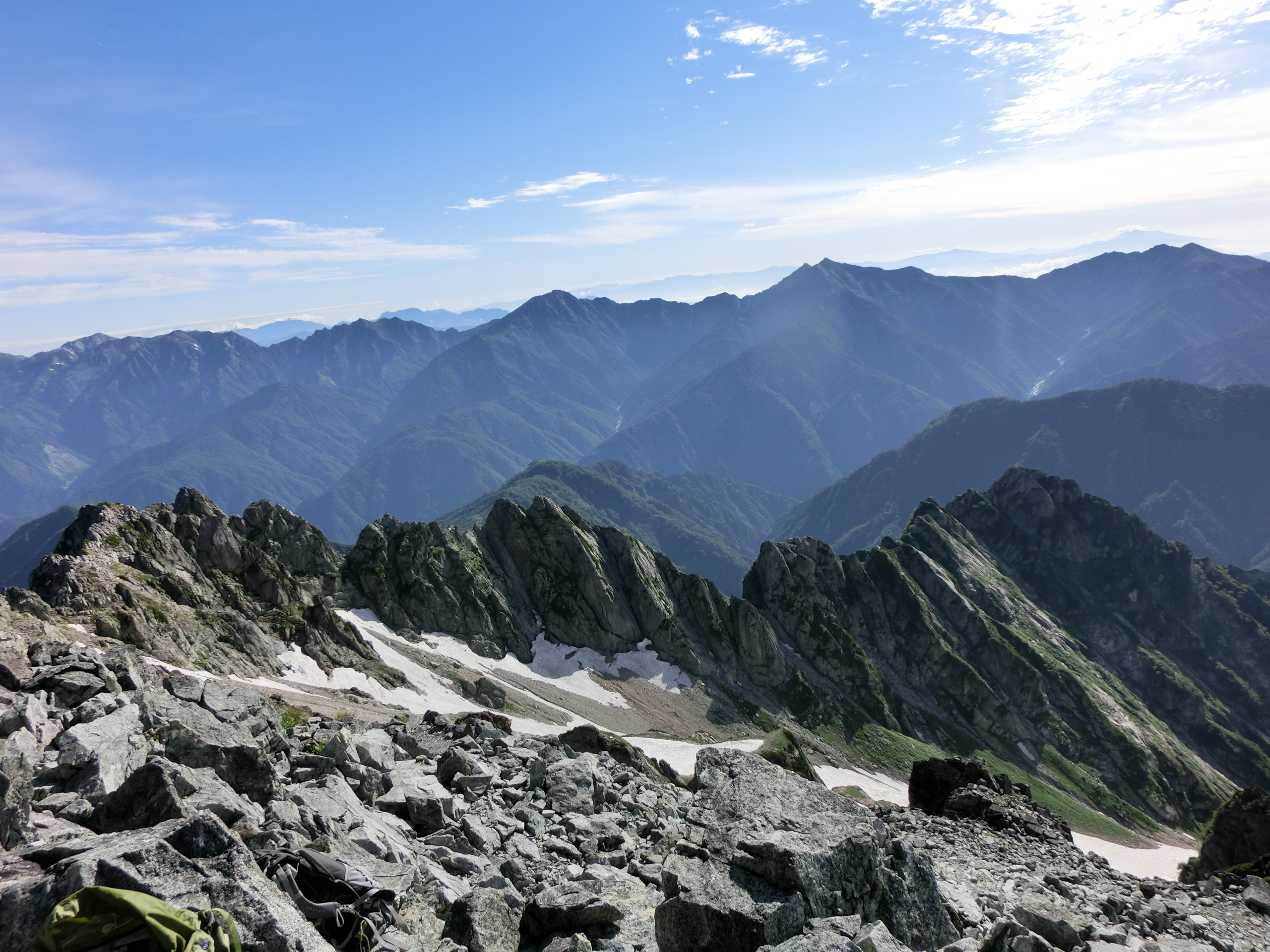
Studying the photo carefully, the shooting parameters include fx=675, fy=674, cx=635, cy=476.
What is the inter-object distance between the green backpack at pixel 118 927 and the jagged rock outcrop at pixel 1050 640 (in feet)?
323

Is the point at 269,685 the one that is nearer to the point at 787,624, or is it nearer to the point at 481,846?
the point at 481,846

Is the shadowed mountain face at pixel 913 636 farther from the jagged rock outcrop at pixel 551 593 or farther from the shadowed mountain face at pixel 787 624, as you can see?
the shadowed mountain face at pixel 787 624

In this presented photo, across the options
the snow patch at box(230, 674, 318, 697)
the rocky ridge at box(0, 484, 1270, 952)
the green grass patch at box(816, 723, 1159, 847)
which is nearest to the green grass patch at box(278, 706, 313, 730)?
the rocky ridge at box(0, 484, 1270, 952)

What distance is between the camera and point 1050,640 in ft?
438

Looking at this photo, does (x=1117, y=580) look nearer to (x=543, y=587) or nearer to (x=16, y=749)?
(x=543, y=587)

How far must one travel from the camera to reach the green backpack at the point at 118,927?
8055mm

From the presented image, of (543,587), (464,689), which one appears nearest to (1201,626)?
(543,587)

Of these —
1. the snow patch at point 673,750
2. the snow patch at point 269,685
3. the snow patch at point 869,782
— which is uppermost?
the snow patch at point 269,685

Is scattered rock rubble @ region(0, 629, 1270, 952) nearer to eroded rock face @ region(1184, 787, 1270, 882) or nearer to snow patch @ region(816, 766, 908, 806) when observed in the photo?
eroded rock face @ region(1184, 787, 1270, 882)

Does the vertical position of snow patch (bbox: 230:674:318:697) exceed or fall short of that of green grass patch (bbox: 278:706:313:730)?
it falls short

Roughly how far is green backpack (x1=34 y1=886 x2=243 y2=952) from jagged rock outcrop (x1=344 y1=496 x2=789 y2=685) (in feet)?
259

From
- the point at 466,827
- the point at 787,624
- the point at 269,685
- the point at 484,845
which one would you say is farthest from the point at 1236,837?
the point at 269,685

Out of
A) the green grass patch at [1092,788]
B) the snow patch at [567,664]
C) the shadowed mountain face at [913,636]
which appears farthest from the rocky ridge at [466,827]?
the green grass patch at [1092,788]

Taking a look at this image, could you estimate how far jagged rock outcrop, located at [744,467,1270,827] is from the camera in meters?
105
